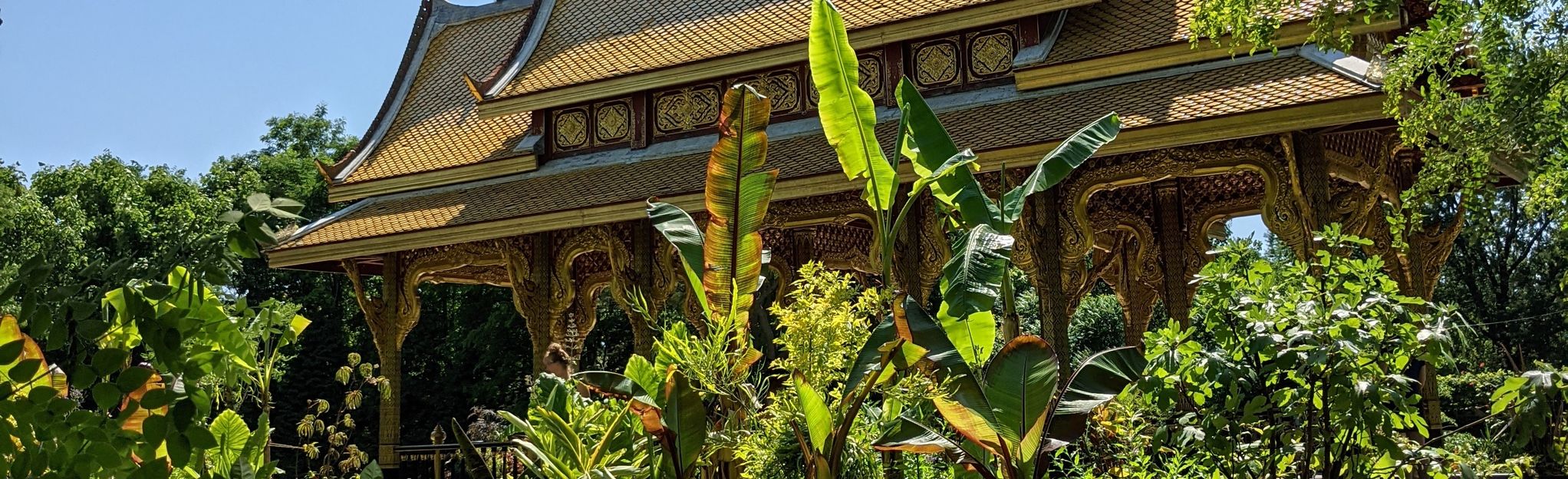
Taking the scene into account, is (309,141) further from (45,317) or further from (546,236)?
(45,317)

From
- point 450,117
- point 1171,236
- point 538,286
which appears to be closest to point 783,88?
point 538,286

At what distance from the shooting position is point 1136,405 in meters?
5.75

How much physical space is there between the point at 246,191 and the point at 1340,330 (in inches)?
1003

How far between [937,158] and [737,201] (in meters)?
0.89

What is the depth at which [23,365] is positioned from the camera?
238 centimetres

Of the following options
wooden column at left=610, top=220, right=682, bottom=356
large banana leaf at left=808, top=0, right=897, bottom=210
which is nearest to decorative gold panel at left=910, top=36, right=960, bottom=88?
wooden column at left=610, top=220, right=682, bottom=356

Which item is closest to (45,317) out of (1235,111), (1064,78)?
(1235,111)

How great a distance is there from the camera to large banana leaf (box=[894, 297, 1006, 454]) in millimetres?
4914

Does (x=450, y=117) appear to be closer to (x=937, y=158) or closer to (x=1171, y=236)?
(x=1171, y=236)

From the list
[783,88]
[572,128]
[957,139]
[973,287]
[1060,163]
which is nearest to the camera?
[973,287]

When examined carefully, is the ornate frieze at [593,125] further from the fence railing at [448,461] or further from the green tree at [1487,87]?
the green tree at [1487,87]

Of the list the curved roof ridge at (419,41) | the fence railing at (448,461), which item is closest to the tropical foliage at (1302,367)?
the fence railing at (448,461)

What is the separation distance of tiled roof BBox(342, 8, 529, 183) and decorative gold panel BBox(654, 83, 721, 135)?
1.68 metres

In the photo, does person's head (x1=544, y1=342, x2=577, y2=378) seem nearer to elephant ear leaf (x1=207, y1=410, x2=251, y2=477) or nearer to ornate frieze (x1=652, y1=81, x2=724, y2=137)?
elephant ear leaf (x1=207, y1=410, x2=251, y2=477)
